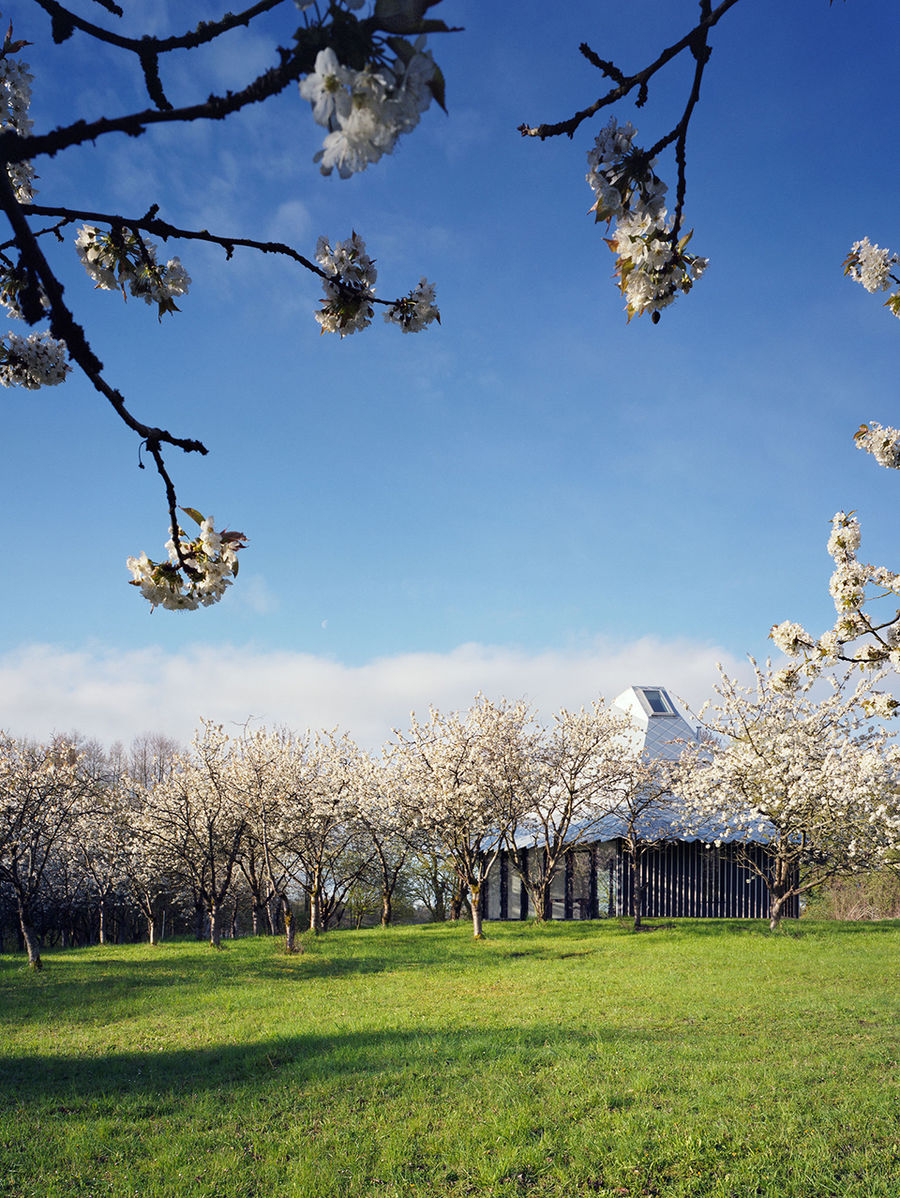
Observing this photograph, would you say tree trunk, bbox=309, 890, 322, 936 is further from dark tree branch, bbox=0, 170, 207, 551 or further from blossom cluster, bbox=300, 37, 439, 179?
blossom cluster, bbox=300, 37, 439, 179

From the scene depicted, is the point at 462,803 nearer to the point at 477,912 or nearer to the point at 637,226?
the point at 477,912

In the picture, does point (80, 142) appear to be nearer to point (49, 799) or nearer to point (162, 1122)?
point (162, 1122)

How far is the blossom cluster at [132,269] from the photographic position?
3.08 meters

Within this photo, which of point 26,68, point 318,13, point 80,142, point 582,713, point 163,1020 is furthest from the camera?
point 582,713

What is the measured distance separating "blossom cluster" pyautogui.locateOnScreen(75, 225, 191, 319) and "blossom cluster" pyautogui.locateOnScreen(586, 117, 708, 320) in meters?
1.83

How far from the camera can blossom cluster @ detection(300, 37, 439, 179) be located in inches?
52.0

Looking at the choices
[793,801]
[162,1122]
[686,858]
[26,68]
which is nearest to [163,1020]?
[162,1122]

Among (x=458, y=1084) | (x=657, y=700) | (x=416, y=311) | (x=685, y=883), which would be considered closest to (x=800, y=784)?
(x=685, y=883)

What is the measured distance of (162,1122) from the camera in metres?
5.89

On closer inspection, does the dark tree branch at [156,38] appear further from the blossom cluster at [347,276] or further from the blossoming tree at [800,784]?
the blossoming tree at [800,784]

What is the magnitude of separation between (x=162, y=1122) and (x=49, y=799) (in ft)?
48.5

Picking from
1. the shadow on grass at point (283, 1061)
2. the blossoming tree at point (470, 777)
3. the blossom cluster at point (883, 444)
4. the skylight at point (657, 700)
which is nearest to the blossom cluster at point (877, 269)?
the blossom cluster at point (883, 444)

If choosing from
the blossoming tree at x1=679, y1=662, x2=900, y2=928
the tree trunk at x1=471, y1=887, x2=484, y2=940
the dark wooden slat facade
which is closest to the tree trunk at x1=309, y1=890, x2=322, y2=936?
the tree trunk at x1=471, y1=887, x2=484, y2=940

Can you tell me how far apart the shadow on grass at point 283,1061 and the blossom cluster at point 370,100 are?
736 cm
